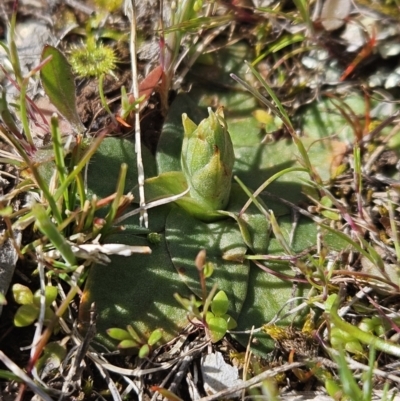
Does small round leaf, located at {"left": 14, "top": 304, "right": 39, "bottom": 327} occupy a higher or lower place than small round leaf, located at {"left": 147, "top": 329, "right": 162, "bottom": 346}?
higher

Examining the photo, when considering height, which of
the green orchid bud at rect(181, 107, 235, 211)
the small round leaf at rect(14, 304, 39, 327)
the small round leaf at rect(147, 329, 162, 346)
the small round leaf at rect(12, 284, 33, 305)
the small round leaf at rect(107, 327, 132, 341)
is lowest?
the small round leaf at rect(147, 329, 162, 346)

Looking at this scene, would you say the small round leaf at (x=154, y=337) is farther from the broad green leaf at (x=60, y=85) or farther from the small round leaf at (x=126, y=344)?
the broad green leaf at (x=60, y=85)

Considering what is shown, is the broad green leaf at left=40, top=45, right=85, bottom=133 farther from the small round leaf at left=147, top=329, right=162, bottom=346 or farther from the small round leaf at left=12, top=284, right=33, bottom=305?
the small round leaf at left=147, top=329, right=162, bottom=346

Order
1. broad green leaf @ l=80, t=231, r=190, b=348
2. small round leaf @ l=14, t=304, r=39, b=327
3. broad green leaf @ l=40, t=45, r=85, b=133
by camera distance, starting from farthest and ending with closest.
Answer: broad green leaf @ l=40, t=45, r=85, b=133 < broad green leaf @ l=80, t=231, r=190, b=348 < small round leaf @ l=14, t=304, r=39, b=327

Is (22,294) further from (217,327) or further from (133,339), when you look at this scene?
(217,327)

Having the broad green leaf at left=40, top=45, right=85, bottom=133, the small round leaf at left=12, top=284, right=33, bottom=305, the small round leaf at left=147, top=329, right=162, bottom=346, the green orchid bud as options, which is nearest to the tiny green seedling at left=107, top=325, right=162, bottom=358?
the small round leaf at left=147, top=329, right=162, bottom=346

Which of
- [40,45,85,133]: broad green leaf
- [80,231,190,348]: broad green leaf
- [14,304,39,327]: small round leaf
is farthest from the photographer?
[40,45,85,133]: broad green leaf

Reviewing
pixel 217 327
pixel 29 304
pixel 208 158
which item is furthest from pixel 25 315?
pixel 208 158
